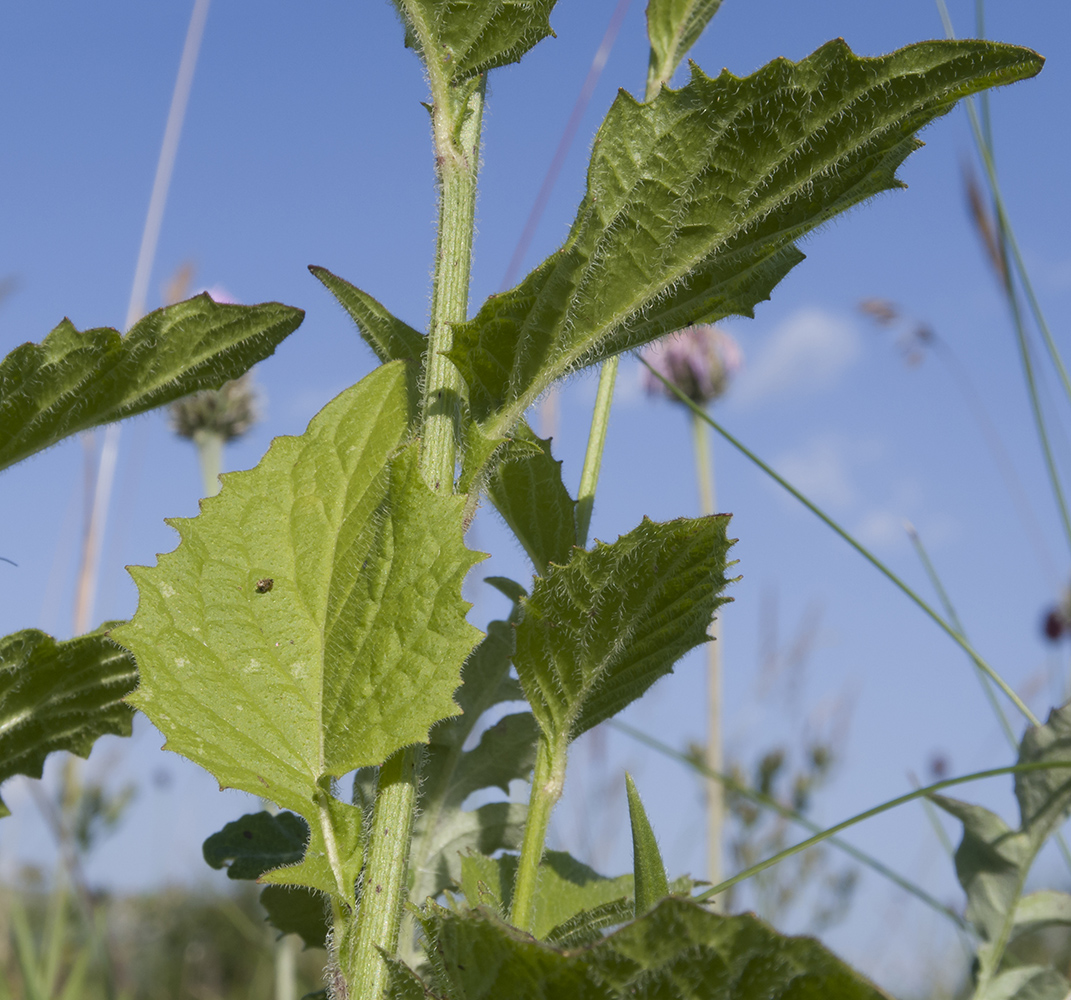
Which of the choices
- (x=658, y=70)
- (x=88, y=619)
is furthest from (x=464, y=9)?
(x=88, y=619)

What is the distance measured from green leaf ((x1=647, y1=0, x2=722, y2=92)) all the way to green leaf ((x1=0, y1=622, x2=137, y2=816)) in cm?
56

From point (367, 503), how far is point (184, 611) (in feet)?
0.39

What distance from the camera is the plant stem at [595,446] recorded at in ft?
2.32

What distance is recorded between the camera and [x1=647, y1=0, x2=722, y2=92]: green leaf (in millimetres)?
756

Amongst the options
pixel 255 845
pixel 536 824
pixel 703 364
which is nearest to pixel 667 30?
pixel 536 824

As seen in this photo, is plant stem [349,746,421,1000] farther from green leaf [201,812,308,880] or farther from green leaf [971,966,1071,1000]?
green leaf [971,966,1071,1000]

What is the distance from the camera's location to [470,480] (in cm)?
58

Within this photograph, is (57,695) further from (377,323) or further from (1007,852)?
(1007,852)

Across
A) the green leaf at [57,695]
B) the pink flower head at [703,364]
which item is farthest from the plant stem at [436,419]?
the pink flower head at [703,364]

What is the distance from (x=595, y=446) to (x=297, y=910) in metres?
0.41

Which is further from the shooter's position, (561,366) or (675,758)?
(675,758)

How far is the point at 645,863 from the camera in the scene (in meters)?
0.49

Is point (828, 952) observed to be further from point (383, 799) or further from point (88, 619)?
point (88, 619)

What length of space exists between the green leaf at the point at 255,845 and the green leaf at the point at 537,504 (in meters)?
0.28
